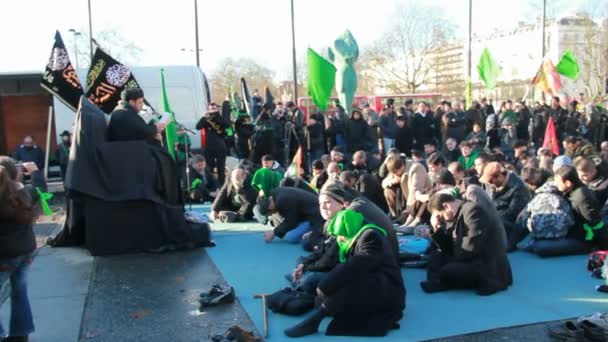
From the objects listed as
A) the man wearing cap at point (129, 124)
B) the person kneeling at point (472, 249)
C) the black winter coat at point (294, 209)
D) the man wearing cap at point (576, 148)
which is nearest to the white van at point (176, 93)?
the man wearing cap at point (129, 124)

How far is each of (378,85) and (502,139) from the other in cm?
3351

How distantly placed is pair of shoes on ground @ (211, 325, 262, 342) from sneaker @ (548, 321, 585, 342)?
2170mm

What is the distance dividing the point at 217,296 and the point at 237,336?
3.72 feet

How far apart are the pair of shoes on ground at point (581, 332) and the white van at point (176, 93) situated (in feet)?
32.2

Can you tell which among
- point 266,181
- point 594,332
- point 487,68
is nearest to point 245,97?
point 266,181

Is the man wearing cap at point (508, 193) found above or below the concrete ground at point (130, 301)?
above

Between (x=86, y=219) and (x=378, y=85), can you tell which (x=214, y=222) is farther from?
(x=378, y=85)

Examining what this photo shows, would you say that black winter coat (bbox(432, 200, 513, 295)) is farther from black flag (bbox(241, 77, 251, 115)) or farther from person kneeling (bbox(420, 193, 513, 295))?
black flag (bbox(241, 77, 251, 115))

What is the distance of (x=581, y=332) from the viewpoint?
15.0 feet

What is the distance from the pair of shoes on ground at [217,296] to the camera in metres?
5.67

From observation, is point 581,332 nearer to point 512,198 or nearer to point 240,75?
point 512,198

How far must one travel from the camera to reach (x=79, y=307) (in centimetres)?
582

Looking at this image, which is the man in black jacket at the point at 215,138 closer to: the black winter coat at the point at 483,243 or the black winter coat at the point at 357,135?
the black winter coat at the point at 357,135

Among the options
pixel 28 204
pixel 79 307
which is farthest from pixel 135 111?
pixel 28 204
